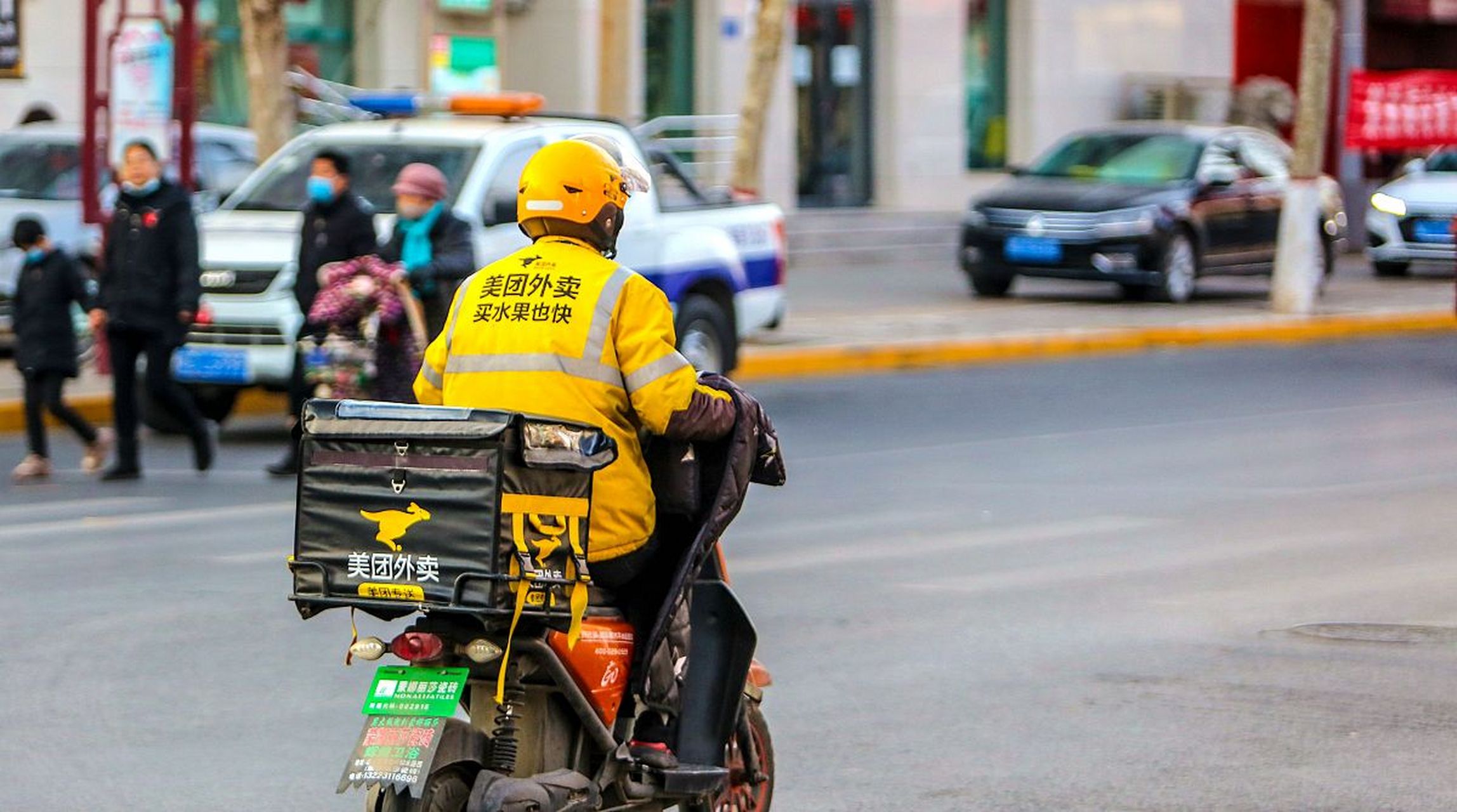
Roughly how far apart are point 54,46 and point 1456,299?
13657 mm

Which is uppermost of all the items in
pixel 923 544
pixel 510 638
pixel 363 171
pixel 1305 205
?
pixel 363 171

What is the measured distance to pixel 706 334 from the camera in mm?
15867

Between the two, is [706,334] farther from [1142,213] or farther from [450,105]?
[1142,213]

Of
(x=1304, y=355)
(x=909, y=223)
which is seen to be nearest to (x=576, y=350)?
→ (x=1304, y=355)

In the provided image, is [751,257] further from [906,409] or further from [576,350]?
[576,350]

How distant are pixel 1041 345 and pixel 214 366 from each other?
786 centimetres

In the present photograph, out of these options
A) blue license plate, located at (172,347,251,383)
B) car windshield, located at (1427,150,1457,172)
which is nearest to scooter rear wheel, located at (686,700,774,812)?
blue license plate, located at (172,347,251,383)

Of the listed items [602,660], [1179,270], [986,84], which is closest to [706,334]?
[1179,270]

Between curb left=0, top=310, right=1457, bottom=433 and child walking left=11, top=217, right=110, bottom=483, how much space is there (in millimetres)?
2931

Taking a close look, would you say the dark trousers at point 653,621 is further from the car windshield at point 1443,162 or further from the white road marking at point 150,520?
the car windshield at point 1443,162

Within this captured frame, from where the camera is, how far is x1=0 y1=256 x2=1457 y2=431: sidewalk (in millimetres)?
18562

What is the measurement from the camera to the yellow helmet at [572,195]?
4.95 m

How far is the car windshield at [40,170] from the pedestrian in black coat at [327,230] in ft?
21.4

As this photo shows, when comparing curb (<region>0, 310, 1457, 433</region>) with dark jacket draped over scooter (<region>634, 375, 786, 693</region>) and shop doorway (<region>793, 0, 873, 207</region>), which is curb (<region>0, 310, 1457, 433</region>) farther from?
shop doorway (<region>793, 0, 873, 207</region>)
